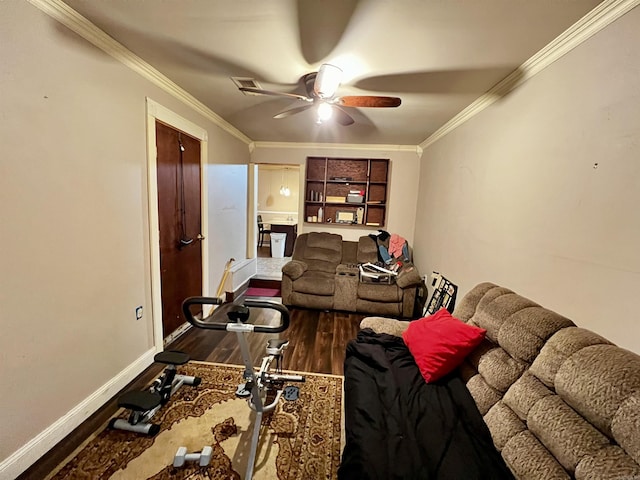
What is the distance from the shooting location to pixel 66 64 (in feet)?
5.05

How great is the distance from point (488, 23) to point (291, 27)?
107cm

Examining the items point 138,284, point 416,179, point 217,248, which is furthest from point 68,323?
point 416,179

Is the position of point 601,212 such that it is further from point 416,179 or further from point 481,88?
point 416,179

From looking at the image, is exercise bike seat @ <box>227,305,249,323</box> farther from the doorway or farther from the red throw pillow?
the doorway

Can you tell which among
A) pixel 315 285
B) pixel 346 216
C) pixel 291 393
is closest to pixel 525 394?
pixel 291 393

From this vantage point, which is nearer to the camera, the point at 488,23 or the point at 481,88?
the point at 488,23

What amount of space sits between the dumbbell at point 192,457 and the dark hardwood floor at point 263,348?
64 cm

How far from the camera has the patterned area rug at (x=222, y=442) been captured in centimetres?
145

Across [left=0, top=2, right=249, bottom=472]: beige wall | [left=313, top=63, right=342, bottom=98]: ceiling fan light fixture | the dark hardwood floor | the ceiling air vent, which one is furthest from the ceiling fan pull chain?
[left=313, top=63, right=342, bottom=98]: ceiling fan light fixture

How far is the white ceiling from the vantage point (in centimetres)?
140

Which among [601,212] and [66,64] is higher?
[66,64]

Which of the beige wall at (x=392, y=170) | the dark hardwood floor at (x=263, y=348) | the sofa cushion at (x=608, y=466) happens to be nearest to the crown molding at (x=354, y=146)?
the beige wall at (x=392, y=170)

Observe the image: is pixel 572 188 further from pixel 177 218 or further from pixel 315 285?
pixel 177 218

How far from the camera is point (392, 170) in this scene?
4438mm
